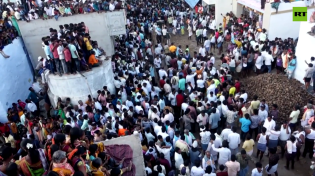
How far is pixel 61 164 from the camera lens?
3.89 meters

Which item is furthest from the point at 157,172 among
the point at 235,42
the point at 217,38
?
the point at 217,38

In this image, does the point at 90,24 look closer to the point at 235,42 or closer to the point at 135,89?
the point at 135,89

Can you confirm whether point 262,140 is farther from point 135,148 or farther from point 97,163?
point 97,163

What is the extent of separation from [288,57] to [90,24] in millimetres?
8421

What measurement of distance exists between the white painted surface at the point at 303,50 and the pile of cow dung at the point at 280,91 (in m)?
0.40

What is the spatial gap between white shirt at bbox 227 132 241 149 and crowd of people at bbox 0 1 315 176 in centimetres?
2

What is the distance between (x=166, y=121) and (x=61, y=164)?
3.63 metres

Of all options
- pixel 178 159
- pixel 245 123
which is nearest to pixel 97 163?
pixel 178 159

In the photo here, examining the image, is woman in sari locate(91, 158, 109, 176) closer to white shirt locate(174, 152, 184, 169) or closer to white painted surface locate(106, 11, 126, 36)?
white shirt locate(174, 152, 184, 169)

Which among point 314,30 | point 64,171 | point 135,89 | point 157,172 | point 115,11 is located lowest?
point 157,172

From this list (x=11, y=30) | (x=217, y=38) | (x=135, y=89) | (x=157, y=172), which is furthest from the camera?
(x=217, y=38)

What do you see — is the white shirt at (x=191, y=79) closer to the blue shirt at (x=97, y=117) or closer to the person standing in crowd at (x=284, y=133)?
the blue shirt at (x=97, y=117)

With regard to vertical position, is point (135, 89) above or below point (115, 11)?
below

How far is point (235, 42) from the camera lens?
12.5 metres
